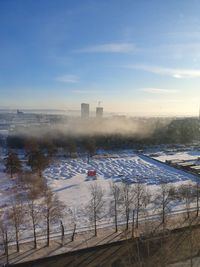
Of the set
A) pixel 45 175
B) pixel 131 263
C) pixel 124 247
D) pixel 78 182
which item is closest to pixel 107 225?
pixel 124 247

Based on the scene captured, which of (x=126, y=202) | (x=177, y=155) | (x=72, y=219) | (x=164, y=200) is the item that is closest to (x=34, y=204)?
(x=72, y=219)

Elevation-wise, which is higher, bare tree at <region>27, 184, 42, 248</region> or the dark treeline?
the dark treeline

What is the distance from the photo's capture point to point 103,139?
17047 millimetres

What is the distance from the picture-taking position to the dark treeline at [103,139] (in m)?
15.0

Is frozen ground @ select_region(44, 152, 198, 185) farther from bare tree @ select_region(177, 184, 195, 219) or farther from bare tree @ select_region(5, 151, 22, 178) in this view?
bare tree @ select_region(177, 184, 195, 219)

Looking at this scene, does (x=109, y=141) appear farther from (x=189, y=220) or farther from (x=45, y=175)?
(x=189, y=220)

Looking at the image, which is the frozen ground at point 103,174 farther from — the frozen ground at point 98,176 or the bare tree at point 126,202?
the bare tree at point 126,202

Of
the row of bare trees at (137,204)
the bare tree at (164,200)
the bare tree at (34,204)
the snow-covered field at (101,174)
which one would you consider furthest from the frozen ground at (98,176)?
the bare tree at (34,204)

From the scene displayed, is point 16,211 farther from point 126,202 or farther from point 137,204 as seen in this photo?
point 137,204

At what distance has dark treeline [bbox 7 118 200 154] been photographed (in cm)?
1498

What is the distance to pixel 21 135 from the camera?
17172mm

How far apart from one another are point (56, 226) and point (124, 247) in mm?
1594

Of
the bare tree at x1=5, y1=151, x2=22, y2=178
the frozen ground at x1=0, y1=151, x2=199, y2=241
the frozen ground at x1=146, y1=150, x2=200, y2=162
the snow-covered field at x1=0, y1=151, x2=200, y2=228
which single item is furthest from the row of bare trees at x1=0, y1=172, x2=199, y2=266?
the frozen ground at x1=146, y1=150, x2=200, y2=162

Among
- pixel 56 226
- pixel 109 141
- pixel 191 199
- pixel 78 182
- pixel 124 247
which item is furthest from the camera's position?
pixel 109 141
